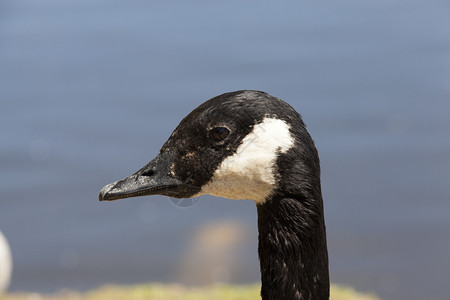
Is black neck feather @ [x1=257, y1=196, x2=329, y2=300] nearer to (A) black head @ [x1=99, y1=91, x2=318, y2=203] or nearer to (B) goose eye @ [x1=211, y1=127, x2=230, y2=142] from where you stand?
(A) black head @ [x1=99, y1=91, x2=318, y2=203]

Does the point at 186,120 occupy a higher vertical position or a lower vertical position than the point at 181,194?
higher

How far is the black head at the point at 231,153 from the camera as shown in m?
2.50

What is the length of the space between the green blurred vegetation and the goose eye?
2.88 metres

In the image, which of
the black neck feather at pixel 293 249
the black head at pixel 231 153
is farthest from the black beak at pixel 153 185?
the black neck feather at pixel 293 249

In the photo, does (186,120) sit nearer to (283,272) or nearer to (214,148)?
(214,148)

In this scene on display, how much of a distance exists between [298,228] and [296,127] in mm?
378

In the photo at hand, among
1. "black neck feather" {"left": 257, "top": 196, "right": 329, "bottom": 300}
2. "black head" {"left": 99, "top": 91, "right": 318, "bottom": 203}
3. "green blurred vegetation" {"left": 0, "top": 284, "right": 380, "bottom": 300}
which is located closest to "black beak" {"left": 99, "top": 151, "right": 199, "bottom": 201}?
"black head" {"left": 99, "top": 91, "right": 318, "bottom": 203}

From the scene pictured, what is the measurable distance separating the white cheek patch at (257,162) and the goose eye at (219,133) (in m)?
0.07

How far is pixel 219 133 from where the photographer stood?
2.59 m

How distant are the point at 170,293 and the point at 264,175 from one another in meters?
3.33

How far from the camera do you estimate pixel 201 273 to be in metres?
6.68

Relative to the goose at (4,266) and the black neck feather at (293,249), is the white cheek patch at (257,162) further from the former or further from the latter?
the goose at (4,266)

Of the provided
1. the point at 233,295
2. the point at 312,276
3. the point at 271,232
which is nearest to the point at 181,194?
the point at 271,232

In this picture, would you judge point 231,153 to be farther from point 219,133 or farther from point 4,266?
point 4,266
